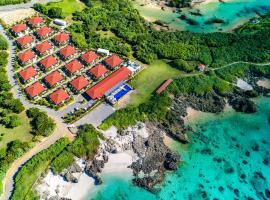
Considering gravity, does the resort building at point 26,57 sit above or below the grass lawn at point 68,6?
below

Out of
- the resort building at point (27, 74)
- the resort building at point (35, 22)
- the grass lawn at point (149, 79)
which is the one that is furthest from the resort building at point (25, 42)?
the grass lawn at point (149, 79)

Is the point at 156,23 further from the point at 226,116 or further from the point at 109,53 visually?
the point at 226,116

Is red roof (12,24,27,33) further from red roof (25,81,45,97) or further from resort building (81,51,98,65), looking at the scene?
red roof (25,81,45,97)

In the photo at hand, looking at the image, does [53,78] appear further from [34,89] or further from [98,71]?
[98,71]

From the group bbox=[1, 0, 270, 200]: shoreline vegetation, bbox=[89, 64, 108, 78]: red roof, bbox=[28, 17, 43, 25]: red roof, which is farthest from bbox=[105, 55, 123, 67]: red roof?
bbox=[28, 17, 43, 25]: red roof

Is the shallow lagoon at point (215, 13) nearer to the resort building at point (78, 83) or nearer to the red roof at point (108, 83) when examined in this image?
the red roof at point (108, 83)

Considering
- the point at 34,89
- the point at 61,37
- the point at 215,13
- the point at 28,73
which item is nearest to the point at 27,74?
the point at 28,73

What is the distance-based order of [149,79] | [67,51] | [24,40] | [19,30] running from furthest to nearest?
1. [19,30]
2. [24,40]
3. [67,51]
4. [149,79]
